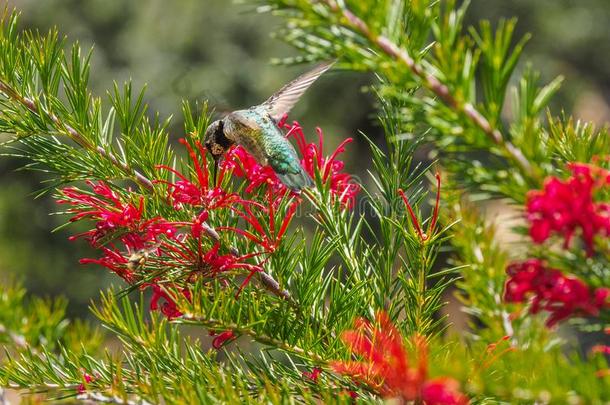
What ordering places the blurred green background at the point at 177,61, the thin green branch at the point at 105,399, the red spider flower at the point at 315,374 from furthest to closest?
the blurred green background at the point at 177,61 < the red spider flower at the point at 315,374 < the thin green branch at the point at 105,399

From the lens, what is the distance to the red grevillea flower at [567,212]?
0.50 m

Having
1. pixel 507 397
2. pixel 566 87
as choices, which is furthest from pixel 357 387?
pixel 566 87

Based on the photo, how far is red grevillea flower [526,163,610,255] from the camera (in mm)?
496

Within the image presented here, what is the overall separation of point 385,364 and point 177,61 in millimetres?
5393

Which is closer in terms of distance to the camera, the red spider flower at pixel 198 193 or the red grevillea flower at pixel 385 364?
the red grevillea flower at pixel 385 364

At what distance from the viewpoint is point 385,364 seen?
68 centimetres

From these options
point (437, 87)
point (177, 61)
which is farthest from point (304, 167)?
point (177, 61)

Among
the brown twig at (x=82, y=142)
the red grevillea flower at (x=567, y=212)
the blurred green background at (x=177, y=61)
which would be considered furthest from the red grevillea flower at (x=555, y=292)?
the blurred green background at (x=177, y=61)

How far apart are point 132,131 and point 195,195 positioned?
11 cm

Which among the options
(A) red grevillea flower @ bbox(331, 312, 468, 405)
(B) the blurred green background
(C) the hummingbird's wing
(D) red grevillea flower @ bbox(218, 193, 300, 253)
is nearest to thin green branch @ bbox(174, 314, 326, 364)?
(A) red grevillea flower @ bbox(331, 312, 468, 405)

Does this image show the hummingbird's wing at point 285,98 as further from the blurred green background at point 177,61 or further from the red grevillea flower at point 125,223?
the blurred green background at point 177,61

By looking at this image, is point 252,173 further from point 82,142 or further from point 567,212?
point 567,212

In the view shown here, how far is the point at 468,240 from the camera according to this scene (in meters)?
0.84

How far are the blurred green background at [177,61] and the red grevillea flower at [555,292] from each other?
4934 millimetres
